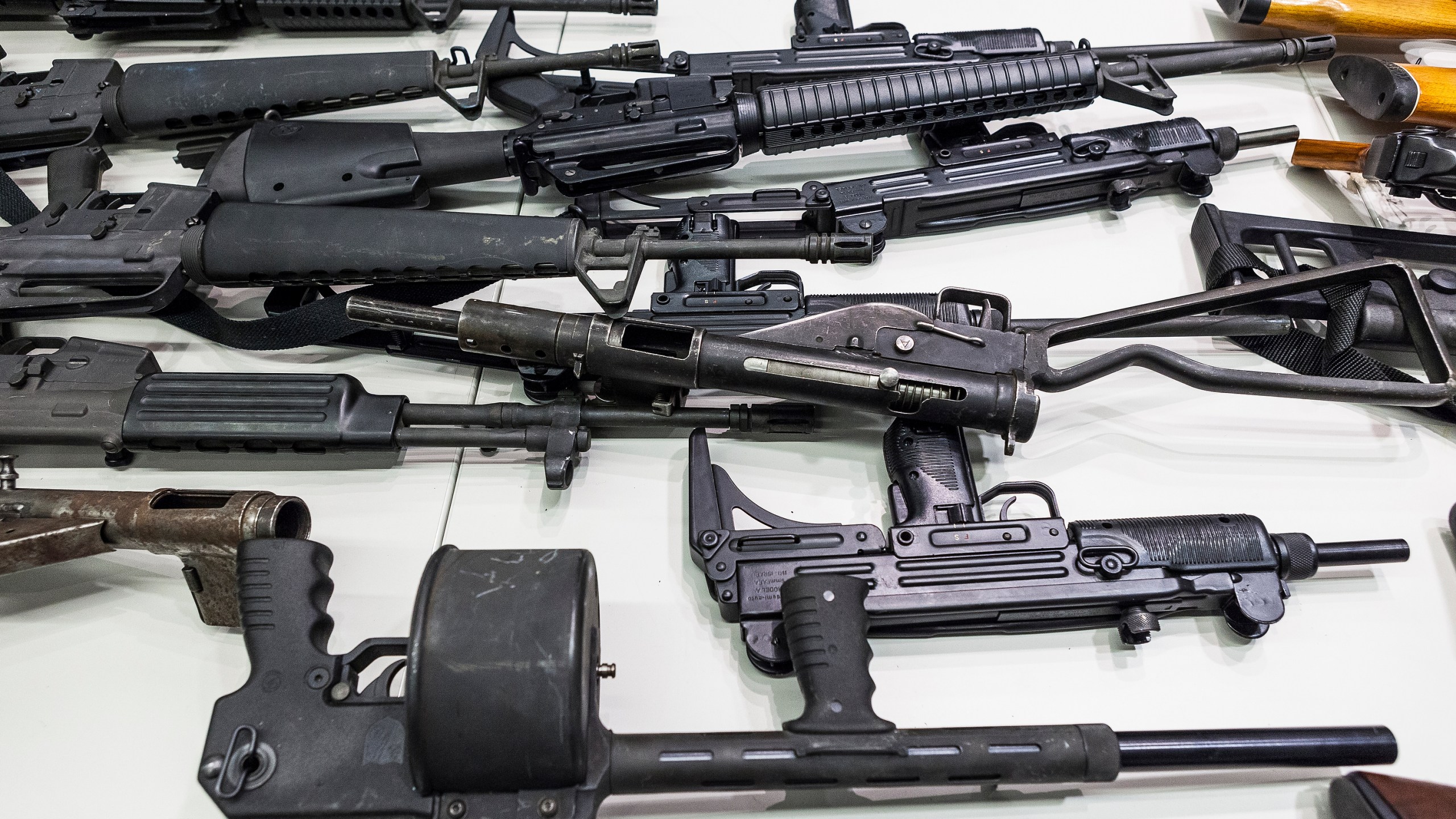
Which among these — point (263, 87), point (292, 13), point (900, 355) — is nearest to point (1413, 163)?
point (900, 355)

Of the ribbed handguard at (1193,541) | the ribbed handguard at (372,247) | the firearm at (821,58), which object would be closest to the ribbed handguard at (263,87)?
the firearm at (821,58)

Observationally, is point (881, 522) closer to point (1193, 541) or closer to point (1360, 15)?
point (1193, 541)

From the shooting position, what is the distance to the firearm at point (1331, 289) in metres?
2.28

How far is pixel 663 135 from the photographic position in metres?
2.56

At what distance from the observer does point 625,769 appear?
1.49 metres

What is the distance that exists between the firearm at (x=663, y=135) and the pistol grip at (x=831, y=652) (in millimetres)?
1433

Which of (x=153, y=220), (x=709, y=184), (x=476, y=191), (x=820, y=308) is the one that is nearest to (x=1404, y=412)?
(x=820, y=308)

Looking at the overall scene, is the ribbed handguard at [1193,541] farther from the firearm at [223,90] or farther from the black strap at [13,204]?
the black strap at [13,204]

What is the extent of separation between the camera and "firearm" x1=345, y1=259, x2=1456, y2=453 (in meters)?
1.95

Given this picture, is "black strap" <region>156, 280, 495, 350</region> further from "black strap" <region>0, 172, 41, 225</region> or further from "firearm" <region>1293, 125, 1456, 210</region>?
"firearm" <region>1293, 125, 1456, 210</region>

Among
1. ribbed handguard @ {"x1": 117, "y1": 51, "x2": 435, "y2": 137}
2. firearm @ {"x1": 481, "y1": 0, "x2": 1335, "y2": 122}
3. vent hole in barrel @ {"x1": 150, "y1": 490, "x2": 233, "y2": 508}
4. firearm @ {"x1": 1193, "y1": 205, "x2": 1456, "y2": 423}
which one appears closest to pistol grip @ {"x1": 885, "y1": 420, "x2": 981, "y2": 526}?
firearm @ {"x1": 1193, "y1": 205, "x2": 1456, "y2": 423}

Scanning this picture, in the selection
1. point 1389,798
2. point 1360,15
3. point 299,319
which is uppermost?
point 1360,15

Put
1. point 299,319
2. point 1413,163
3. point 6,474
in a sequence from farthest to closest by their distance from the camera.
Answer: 1. point 1413,163
2. point 299,319
3. point 6,474

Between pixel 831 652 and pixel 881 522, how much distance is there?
19.3 inches
